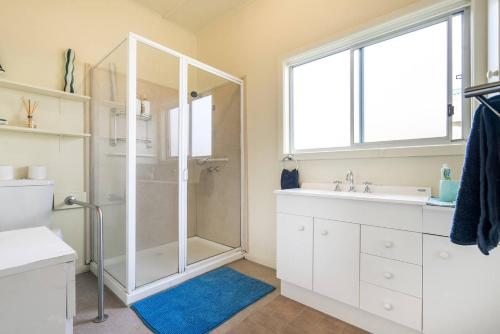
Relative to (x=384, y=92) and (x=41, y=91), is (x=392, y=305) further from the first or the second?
(x=41, y=91)

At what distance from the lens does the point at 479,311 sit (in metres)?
1.13

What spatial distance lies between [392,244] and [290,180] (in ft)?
3.35

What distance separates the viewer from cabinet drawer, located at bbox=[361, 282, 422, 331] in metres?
1.30

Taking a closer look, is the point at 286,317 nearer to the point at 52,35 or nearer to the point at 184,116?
the point at 184,116

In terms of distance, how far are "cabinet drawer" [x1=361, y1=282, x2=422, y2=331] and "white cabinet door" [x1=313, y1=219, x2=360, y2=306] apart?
0.22ft

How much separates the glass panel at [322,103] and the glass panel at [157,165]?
124 centimetres

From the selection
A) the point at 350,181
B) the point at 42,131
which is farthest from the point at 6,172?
the point at 350,181

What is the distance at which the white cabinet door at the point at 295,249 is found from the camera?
1754mm

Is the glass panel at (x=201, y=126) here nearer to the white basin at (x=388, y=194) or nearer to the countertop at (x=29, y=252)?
the white basin at (x=388, y=194)

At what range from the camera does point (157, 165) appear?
2152mm

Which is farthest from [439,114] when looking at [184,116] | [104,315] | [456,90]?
[104,315]

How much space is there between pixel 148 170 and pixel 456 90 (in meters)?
2.42

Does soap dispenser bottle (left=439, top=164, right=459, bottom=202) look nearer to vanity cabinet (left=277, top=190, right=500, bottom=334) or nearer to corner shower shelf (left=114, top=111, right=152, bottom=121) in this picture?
vanity cabinet (left=277, top=190, right=500, bottom=334)

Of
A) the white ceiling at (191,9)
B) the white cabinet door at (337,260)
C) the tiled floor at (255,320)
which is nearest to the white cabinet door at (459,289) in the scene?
the white cabinet door at (337,260)
